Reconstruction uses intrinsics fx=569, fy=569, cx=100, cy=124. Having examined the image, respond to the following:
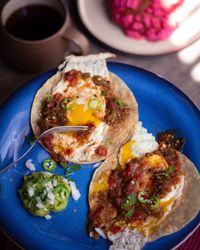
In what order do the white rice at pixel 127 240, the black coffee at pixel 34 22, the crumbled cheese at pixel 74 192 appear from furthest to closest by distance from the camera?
1. the black coffee at pixel 34 22
2. the crumbled cheese at pixel 74 192
3. the white rice at pixel 127 240

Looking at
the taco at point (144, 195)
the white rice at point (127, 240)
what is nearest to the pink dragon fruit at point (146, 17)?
the taco at point (144, 195)

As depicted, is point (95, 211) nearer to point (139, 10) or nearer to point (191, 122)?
point (191, 122)

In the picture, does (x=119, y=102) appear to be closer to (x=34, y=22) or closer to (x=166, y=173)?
(x=166, y=173)

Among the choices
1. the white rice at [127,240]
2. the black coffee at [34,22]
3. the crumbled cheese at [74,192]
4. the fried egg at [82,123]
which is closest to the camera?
the white rice at [127,240]

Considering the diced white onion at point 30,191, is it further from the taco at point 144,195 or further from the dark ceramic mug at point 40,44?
the dark ceramic mug at point 40,44

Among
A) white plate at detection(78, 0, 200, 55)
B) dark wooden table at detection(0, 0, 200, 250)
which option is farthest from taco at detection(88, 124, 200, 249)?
white plate at detection(78, 0, 200, 55)

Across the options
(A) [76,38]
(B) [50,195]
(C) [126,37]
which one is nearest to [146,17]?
(C) [126,37]

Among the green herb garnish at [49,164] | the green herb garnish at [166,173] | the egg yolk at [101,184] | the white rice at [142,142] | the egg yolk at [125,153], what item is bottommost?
the green herb garnish at [49,164]
